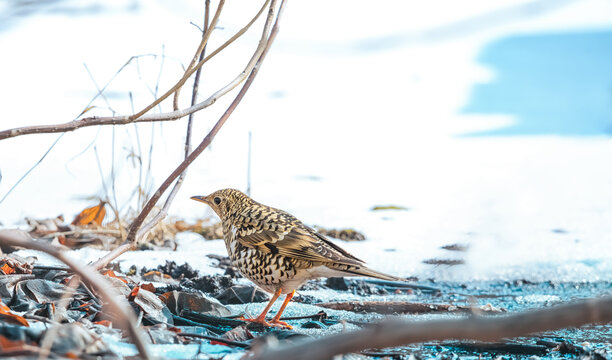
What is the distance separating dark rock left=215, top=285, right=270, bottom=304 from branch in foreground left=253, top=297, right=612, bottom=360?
9.32 feet

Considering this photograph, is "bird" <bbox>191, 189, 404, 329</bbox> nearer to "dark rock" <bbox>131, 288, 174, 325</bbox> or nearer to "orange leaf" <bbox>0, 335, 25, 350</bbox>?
"dark rock" <bbox>131, 288, 174, 325</bbox>

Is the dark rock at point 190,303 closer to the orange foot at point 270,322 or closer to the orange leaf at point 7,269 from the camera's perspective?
the orange foot at point 270,322

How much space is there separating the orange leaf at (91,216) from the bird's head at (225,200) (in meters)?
1.65

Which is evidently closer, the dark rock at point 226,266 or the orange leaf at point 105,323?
the orange leaf at point 105,323

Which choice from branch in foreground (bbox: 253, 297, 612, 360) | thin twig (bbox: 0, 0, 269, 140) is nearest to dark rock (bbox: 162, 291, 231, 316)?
thin twig (bbox: 0, 0, 269, 140)

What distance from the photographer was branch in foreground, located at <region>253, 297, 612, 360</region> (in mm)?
1823

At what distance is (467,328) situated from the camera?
1842mm

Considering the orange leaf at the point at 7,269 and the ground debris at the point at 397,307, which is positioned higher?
the orange leaf at the point at 7,269

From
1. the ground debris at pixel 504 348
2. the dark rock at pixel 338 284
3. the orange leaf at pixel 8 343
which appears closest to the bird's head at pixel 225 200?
the dark rock at pixel 338 284

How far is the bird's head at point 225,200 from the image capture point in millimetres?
5281

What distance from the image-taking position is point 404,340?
6.19 feet

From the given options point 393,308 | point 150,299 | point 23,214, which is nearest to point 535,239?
point 393,308

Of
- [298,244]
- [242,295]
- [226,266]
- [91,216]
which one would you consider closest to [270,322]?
[298,244]

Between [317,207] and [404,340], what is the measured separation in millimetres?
6647
